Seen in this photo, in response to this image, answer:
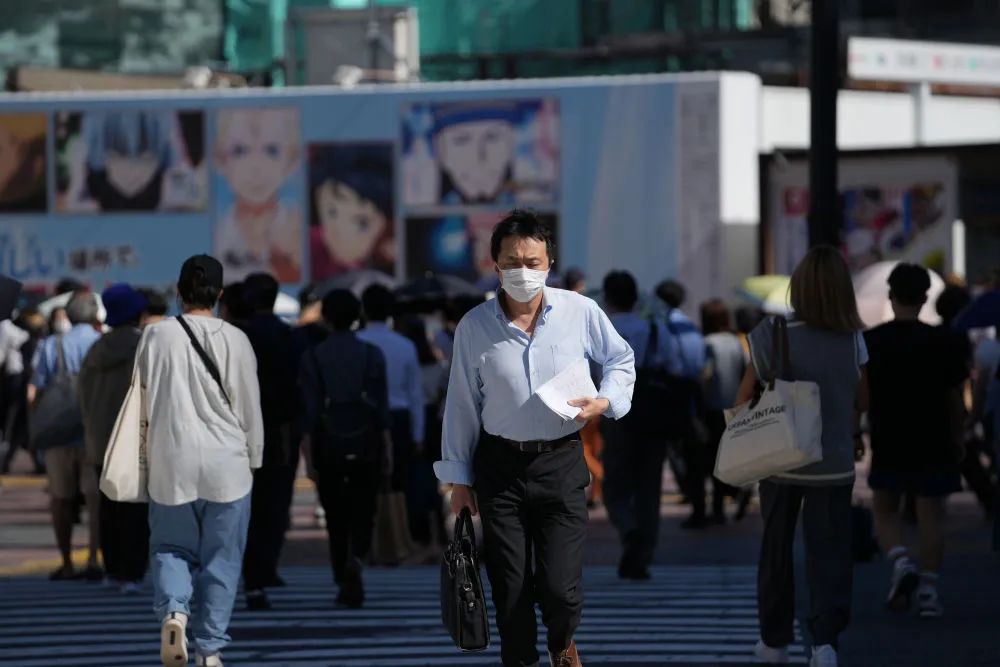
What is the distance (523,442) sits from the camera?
729cm

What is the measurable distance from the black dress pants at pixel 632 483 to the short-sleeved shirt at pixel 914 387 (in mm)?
2247

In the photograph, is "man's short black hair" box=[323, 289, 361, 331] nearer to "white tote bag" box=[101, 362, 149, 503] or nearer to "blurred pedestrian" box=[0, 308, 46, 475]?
"white tote bag" box=[101, 362, 149, 503]

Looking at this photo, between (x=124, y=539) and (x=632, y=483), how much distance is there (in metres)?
3.08

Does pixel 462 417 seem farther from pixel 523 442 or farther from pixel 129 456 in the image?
pixel 129 456

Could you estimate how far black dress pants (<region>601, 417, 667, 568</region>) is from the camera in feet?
41.0

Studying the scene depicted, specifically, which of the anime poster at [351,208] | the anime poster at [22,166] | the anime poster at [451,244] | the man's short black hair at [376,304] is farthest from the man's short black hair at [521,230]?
the anime poster at [22,166]

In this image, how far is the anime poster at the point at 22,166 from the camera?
28.5 meters

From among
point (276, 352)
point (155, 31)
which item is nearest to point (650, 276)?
point (155, 31)

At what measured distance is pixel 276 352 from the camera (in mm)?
11781

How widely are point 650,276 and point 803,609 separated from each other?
52.0 ft

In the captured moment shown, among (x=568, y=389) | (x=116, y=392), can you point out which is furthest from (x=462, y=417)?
(x=116, y=392)

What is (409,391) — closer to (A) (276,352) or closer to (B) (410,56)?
(A) (276,352)

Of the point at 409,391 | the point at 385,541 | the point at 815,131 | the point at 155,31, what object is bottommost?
the point at 385,541

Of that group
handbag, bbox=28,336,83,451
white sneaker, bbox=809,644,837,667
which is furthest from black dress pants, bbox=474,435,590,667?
handbag, bbox=28,336,83,451
